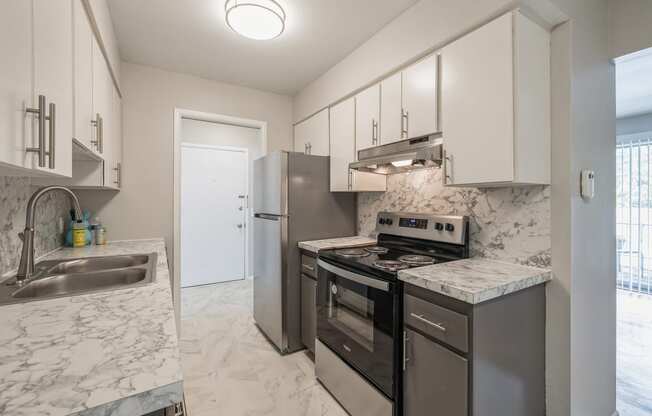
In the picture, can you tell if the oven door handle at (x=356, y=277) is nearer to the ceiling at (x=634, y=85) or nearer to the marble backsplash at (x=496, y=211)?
the marble backsplash at (x=496, y=211)

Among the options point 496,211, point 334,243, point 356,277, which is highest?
point 496,211

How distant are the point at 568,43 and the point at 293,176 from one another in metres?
1.83

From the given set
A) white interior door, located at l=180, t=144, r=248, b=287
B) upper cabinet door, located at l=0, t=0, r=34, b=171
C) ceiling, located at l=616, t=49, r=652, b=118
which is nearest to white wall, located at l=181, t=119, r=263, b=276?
white interior door, located at l=180, t=144, r=248, b=287

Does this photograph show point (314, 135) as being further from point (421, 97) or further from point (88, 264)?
point (88, 264)

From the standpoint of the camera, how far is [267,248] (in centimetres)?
261

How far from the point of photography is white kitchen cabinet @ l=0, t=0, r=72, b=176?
0.69 meters

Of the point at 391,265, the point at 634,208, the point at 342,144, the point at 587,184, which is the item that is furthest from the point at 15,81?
the point at 634,208

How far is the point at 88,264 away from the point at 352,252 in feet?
5.42

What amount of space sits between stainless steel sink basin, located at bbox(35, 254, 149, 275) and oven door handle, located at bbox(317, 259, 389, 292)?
1.17m

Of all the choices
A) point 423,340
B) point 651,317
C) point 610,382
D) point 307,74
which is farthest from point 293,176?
point 651,317

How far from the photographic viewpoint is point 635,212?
12.9ft

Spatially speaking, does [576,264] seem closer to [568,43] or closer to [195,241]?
[568,43]

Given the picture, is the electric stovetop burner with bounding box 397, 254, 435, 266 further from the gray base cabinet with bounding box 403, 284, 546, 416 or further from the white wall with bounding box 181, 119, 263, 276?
the white wall with bounding box 181, 119, 263, 276

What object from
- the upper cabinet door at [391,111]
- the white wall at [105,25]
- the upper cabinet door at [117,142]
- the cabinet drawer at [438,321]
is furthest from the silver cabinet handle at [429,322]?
the upper cabinet door at [117,142]
